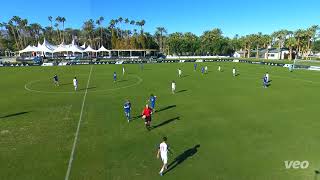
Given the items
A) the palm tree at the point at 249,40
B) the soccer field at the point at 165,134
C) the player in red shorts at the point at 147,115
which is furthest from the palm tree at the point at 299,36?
the player in red shorts at the point at 147,115

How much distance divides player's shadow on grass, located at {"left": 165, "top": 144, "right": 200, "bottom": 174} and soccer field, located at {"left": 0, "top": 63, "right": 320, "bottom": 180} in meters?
0.05

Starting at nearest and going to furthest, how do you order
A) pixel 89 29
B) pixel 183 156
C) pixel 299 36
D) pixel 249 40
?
1. pixel 183 156
2. pixel 299 36
3. pixel 249 40
4. pixel 89 29

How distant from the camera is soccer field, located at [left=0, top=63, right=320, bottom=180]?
1248cm

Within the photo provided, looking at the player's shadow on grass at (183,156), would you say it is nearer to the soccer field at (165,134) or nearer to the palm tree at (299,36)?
the soccer field at (165,134)

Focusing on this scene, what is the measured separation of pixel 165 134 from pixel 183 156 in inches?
135

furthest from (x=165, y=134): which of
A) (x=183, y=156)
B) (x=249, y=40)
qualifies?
(x=249, y=40)

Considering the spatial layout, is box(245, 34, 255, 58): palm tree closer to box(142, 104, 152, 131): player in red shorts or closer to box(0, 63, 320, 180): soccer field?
box(0, 63, 320, 180): soccer field

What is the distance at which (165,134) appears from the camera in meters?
17.3

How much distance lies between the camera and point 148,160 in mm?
13523

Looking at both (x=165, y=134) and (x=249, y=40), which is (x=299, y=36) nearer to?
(x=249, y=40)

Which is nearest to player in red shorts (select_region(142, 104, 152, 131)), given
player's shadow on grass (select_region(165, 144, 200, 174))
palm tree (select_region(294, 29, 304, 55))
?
player's shadow on grass (select_region(165, 144, 200, 174))

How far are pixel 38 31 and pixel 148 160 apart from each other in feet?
569

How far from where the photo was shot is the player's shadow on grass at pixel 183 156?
509 inches

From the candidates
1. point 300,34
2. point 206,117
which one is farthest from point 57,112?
point 300,34
